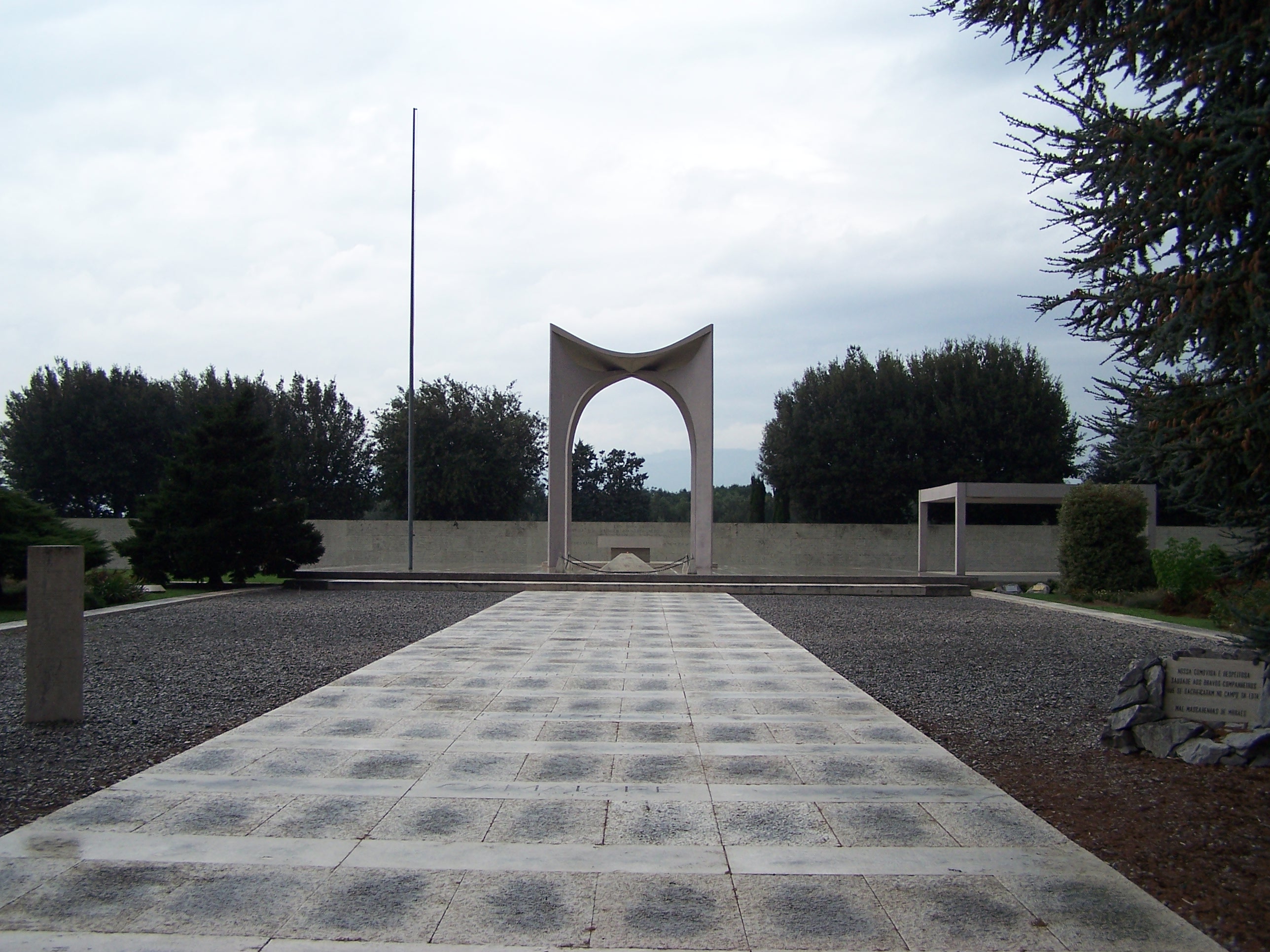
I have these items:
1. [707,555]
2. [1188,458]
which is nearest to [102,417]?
[707,555]

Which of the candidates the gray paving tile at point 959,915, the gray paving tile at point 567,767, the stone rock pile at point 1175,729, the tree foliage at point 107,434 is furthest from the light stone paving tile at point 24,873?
the tree foliage at point 107,434

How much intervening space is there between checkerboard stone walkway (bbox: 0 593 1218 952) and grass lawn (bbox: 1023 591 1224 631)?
8.40 meters

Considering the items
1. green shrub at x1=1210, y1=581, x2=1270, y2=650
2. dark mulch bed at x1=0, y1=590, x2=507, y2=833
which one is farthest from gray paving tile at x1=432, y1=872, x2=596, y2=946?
green shrub at x1=1210, y1=581, x2=1270, y2=650

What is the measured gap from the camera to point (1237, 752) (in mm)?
4883

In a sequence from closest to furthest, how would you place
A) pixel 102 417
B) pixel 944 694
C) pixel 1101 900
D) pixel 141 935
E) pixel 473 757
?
pixel 141 935, pixel 1101 900, pixel 473 757, pixel 944 694, pixel 102 417

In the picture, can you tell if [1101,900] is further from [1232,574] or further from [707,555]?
[707,555]

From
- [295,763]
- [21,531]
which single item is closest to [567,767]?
[295,763]

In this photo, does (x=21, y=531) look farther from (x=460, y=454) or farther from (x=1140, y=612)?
(x=460, y=454)

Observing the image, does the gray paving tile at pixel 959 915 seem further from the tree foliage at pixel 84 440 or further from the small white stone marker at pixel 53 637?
the tree foliage at pixel 84 440

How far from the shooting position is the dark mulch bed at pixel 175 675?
4.93 m

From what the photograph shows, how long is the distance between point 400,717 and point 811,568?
25387 millimetres

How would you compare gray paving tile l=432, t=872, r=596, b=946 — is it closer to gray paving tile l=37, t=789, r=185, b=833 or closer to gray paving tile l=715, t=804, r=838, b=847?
gray paving tile l=715, t=804, r=838, b=847

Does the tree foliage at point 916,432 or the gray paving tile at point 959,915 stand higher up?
the tree foliage at point 916,432

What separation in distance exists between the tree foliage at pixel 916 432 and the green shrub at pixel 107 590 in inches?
905
